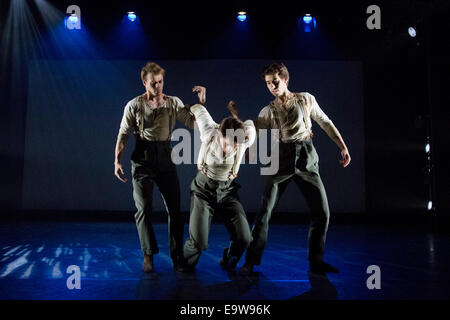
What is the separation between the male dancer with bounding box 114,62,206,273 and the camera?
7.54ft

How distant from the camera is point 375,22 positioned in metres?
5.41

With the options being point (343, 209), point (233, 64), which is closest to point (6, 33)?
point (233, 64)

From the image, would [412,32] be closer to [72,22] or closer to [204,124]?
[204,124]

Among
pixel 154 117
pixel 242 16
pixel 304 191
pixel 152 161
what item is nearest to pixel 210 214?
pixel 152 161

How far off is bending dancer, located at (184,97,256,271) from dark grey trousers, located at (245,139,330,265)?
99mm

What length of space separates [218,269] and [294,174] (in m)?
0.90

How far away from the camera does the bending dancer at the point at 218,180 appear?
218 cm

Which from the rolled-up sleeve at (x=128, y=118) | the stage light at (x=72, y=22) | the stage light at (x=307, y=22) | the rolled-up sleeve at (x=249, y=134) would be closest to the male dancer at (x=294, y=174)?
the rolled-up sleeve at (x=249, y=134)

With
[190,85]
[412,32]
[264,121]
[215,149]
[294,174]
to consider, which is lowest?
[294,174]

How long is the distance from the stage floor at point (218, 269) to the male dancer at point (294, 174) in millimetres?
171

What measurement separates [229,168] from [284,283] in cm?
82

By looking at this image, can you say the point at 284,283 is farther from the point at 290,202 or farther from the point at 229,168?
the point at 290,202

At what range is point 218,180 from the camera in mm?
2246
